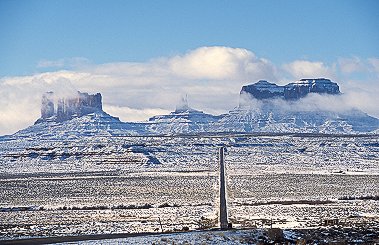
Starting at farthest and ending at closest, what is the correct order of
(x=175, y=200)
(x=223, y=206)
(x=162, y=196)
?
(x=162, y=196) < (x=175, y=200) < (x=223, y=206)

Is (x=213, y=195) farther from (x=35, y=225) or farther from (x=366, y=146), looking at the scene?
(x=366, y=146)

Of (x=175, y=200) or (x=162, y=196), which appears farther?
(x=162, y=196)

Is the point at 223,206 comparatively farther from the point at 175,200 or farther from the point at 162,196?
the point at 162,196

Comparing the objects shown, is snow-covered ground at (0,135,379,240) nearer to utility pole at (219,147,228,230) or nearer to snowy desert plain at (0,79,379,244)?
snowy desert plain at (0,79,379,244)

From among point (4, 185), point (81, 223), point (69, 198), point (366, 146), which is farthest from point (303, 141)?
point (81, 223)

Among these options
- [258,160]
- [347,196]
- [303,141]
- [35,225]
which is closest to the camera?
[35,225]

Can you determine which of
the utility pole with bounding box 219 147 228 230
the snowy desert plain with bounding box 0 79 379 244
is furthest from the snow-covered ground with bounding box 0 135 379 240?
the utility pole with bounding box 219 147 228 230

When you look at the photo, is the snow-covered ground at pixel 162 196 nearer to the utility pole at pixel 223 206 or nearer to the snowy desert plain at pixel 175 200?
the snowy desert plain at pixel 175 200

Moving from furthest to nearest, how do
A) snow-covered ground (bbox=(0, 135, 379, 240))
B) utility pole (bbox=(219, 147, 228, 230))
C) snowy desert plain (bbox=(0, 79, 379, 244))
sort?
snow-covered ground (bbox=(0, 135, 379, 240)) → utility pole (bbox=(219, 147, 228, 230)) → snowy desert plain (bbox=(0, 79, 379, 244))

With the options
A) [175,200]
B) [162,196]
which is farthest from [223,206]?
[162,196]

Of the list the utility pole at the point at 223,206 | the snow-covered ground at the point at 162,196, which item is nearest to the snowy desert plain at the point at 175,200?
the snow-covered ground at the point at 162,196

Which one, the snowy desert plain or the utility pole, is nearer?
the snowy desert plain

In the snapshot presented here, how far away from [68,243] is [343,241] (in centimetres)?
1387

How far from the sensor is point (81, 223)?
46.4m
